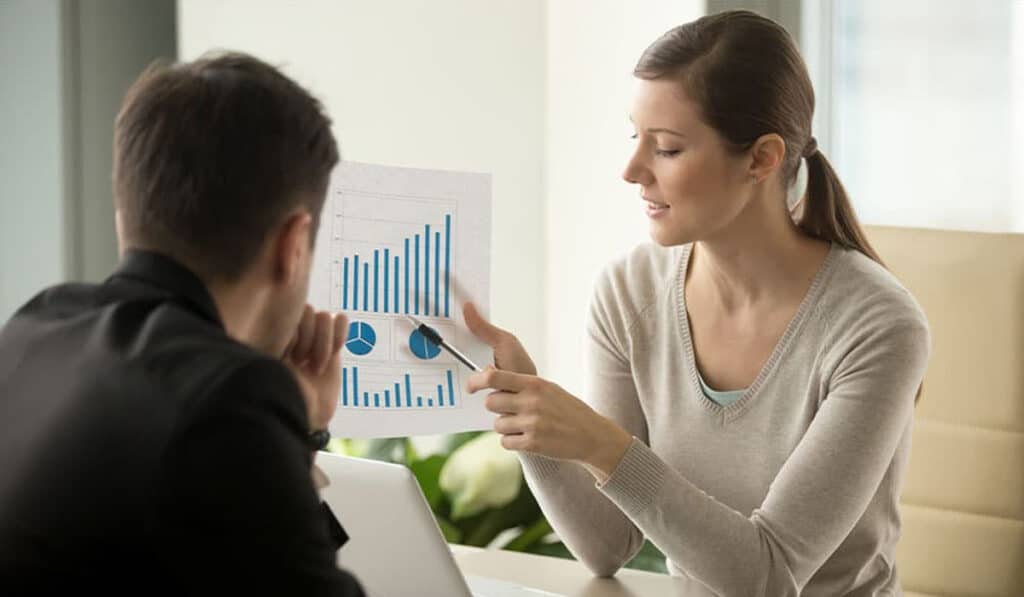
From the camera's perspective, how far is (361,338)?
5.06 feet

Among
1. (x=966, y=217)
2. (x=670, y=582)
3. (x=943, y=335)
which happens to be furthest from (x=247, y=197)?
(x=966, y=217)

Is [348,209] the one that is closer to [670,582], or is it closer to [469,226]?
[469,226]

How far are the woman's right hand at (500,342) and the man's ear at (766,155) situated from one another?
1.21 feet

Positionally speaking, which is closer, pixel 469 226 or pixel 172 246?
pixel 172 246

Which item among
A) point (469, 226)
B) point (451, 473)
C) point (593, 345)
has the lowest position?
point (451, 473)

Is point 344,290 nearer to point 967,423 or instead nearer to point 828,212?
point 828,212

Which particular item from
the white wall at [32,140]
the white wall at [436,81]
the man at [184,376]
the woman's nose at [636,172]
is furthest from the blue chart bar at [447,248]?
the white wall at [32,140]

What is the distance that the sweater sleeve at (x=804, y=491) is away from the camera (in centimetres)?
152

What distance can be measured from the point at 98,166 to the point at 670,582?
2.05 m

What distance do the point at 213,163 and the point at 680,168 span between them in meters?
0.82

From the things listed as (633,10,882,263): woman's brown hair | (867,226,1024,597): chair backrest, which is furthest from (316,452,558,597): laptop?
(867,226,1024,597): chair backrest

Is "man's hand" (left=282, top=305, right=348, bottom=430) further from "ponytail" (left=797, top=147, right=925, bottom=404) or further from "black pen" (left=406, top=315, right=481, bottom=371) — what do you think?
"ponytail" (left=797, top=147, right=925, bottom=404)

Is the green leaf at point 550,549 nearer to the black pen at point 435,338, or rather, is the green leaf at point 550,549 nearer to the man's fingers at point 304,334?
the black pen at point 435,338

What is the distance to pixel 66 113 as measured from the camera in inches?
121
